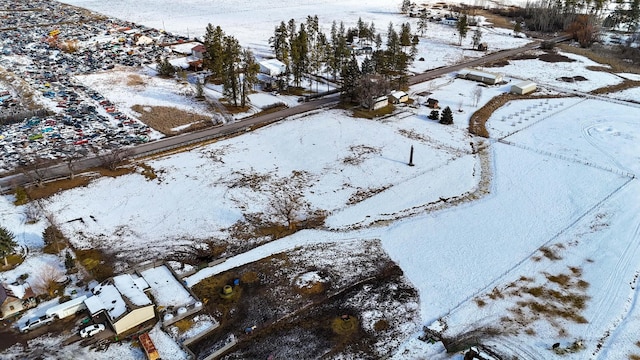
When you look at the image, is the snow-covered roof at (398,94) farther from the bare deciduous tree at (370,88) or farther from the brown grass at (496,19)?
the brown grass at (496,19)

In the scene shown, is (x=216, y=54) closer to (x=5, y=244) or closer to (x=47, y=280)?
(x=5, y=244)

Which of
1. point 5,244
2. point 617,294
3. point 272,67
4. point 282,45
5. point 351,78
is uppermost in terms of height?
point 282,45

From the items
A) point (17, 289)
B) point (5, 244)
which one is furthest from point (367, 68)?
point (17, 289)

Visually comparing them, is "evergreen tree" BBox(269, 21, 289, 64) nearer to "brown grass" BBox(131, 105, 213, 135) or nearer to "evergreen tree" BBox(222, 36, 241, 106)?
"evergreen tree" BBox(222, 36, 241, 106)

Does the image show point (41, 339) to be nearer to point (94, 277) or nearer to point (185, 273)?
point (94, 277)

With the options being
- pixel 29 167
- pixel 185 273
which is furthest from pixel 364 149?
pixel 29 167
